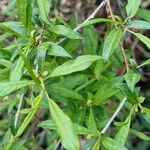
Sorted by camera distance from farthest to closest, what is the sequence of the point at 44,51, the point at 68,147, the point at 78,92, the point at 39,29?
the point at 78,92
the point at 39,29
the point at 44,51
the point at 68,147

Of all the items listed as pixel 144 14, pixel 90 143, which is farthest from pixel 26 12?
pixel 144 14

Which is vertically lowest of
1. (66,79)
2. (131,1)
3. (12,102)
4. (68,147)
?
(12,102)

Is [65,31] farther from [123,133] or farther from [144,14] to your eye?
[144,14]

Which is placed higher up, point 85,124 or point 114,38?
point 114,38

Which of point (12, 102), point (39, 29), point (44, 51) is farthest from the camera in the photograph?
point (12, 102)

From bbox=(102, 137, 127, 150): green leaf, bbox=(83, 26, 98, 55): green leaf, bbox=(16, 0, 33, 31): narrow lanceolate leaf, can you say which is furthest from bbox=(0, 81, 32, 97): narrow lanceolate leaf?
bbox=(83, 26, 98, 55): green leaf

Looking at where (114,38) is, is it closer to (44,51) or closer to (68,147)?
(44,51)

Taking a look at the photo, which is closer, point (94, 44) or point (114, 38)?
point (114, 38)

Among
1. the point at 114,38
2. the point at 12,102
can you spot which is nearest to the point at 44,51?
the point at 114,38
